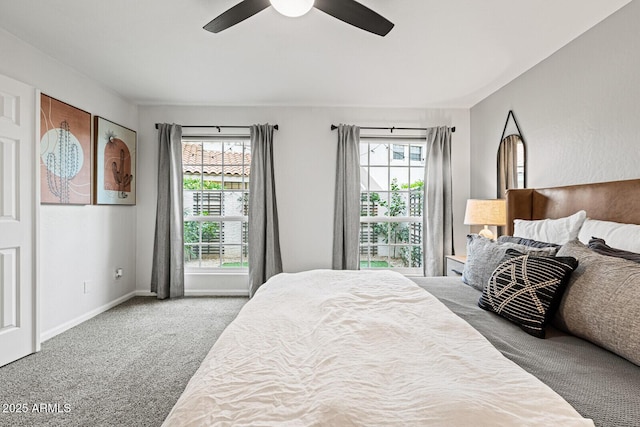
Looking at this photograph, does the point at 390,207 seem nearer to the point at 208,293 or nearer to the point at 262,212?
the point at 262,212

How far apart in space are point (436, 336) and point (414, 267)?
3.19 metres

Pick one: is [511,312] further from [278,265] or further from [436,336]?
[278,265]

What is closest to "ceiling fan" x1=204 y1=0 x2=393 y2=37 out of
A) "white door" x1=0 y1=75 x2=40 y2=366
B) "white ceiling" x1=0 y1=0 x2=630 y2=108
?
"white ceiling" x1=0 y1=0 x2=630 y2=108

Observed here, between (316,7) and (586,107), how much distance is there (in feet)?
7.03

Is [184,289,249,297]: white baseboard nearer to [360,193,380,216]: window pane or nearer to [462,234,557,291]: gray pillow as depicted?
[360,193,380,216]: window pane

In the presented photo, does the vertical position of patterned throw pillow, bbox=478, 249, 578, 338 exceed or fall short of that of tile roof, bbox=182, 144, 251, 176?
it falls short

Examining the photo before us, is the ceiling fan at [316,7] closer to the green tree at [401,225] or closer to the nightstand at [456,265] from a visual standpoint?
the nightstand at [456,265]

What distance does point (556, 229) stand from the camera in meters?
2.06

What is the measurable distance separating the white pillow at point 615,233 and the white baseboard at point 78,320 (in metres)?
4.29

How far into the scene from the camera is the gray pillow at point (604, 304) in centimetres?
107

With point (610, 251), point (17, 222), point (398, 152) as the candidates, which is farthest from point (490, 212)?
point (17, 222)

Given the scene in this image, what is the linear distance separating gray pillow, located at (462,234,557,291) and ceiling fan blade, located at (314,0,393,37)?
1.49 m

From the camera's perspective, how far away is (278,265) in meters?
4.01

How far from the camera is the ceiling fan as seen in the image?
1652 millimetres
